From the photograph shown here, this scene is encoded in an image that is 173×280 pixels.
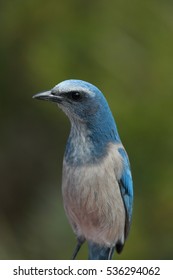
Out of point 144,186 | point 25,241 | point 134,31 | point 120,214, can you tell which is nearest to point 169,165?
point 144,186

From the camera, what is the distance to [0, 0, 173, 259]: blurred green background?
5.39m

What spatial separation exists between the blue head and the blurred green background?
2.16 meters

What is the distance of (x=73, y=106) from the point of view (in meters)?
2.45

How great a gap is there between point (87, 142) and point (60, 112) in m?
3.43

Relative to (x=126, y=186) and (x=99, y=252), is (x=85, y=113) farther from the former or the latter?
(x=99, y=252)

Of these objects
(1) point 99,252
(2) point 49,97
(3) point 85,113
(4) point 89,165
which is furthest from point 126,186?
(2) point 49,97

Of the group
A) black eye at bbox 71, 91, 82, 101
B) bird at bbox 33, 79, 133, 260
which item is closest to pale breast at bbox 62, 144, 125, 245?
bird at bbox 33, 79, 133, 260

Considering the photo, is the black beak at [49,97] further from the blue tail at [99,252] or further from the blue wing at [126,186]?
the blue tail at [99,252]

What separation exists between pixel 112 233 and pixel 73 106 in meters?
0.62

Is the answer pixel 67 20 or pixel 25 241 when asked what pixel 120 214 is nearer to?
pixel 67 20

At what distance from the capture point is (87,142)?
98.5 inches
